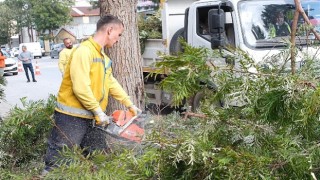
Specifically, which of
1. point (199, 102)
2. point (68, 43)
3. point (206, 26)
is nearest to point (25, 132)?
point (199, 102)

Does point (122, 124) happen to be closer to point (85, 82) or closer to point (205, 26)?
point (85, 82)

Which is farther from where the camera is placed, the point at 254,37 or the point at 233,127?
the point at 254,37

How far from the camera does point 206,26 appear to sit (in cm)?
766

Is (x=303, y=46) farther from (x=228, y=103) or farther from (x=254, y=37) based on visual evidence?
(x=254, y=37)

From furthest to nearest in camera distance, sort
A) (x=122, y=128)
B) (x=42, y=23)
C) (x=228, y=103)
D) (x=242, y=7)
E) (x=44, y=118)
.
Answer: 1. (x=42, y=23)
2. (x=242, y=7)
3. (x=44, y=118)
4. (x=122, y=128)
5. (x=228, y=103)

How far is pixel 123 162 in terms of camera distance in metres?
2.02

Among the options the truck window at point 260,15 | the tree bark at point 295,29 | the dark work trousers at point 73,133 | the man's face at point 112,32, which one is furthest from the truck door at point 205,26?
the tree bark at point 295,29

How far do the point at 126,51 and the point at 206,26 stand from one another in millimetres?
2850

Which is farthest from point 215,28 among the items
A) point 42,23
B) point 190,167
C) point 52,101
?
point 42,23

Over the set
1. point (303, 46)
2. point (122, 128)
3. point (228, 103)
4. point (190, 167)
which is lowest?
point (122, 128)

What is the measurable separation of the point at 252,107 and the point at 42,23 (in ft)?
205

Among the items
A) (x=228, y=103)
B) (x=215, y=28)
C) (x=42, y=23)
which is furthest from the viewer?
(x=42, y=23)

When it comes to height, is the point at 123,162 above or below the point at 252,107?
below

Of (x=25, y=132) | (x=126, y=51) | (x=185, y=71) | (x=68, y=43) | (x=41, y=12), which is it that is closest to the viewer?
(x=185, y=71)
